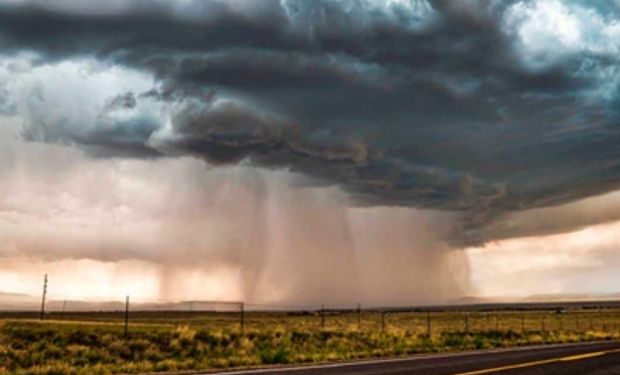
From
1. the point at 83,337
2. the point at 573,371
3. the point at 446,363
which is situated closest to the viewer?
the point at 573,371

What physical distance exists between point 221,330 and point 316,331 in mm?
6108

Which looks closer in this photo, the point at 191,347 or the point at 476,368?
Result: the point at 476,368

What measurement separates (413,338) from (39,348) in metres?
19.5

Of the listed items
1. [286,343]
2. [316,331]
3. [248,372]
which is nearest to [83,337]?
[286,343]

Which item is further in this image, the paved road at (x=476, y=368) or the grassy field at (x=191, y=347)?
the grassy field at (x=191, y=347)

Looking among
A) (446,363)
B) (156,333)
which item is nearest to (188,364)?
(446,363)

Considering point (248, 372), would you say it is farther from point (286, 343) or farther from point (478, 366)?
point (286, 343)

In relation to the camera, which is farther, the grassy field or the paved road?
the grassy field

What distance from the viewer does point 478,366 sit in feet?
58.4

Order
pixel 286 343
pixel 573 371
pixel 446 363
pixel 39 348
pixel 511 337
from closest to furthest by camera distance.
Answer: pixel 573 371, pixel 446 363, pixel 39 348, pixel 286 343, pixel 511 337

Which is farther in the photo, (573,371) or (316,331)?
(316,331)

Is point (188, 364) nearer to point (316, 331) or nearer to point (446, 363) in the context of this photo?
point (446, 363)

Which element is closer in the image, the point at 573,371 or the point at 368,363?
the point at 573,371

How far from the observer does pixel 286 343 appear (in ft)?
105
